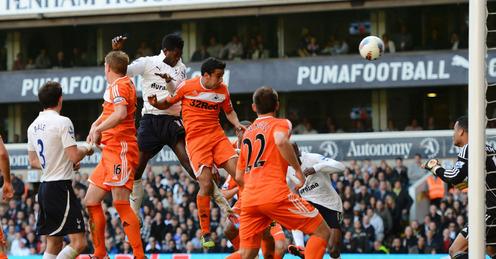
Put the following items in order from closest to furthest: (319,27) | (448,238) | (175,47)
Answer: (175,47) → (448,238) → (319,27)

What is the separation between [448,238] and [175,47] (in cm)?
1139

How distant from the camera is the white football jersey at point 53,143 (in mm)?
12570

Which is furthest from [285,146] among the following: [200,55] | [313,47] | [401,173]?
[200,55]

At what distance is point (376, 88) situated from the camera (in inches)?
1296

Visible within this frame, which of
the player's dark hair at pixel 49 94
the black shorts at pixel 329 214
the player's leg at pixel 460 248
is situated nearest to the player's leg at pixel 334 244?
the black shorts at pixel 329 214

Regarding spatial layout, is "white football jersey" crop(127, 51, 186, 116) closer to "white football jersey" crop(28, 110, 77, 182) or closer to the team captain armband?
the team captain armband

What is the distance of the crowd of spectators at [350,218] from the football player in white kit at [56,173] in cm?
1237

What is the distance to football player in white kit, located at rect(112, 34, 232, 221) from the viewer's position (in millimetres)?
14297

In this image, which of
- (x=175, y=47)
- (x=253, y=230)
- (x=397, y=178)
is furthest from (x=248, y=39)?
(x=253, y=230)

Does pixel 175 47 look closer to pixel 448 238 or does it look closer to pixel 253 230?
pixel 253 230

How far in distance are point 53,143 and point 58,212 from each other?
0.81 m

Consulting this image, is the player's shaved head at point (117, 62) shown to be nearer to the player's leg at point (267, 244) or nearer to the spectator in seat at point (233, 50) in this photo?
the player's leg at point (267, 244)

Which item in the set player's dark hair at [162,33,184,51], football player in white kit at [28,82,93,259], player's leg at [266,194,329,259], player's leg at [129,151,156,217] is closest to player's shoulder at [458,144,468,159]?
player's leg at [266,194,329,259]

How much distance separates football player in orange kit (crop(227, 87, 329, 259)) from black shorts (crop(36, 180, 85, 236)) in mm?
2020
